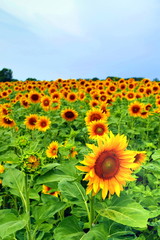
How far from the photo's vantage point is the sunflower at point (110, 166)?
55.4 inches

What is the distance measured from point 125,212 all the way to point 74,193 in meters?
0.36

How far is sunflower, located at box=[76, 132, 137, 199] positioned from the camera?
141cm

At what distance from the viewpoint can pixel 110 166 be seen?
1.46 m

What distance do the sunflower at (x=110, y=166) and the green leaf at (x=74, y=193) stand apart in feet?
0.59

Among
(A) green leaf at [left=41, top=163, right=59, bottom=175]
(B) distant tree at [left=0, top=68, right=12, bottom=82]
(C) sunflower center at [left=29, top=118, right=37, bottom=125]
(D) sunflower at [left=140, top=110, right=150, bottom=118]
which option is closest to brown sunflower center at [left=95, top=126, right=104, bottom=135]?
(C) sunflower center at [left=29, top=118, right=37, bottom=125]

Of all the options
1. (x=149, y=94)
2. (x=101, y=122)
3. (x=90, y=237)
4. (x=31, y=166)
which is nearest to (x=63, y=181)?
(x=31, y=166)

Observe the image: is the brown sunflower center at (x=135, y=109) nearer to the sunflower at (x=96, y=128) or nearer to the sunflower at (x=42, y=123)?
the sunflower at (x=42, y=123)

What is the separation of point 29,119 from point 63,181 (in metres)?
3.82

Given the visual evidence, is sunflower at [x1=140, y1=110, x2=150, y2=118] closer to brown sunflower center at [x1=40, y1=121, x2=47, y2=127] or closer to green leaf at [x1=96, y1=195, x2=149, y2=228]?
brown sunflower center at [x1=40, y1=121, x2=47, y2=127]

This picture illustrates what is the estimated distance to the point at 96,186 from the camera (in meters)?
1.41

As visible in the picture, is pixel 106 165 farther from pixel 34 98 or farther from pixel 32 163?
pixel 34 98

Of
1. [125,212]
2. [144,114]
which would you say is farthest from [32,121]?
[125,212]

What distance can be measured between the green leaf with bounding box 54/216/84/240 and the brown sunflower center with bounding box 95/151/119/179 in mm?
366

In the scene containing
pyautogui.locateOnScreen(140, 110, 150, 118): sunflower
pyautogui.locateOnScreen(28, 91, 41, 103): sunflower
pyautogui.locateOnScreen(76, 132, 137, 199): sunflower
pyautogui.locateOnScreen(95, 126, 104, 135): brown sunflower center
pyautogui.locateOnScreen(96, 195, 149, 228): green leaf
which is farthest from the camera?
pyautogui.locateOnScreen(28, 91, 41, 103): sunflower
